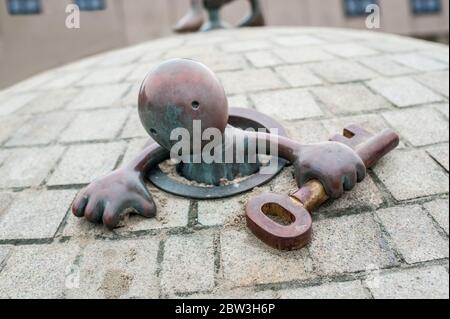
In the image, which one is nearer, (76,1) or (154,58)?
(154,58)

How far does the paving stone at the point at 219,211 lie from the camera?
1.40m

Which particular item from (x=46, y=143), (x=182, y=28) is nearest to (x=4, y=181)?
(x=46, y=143)

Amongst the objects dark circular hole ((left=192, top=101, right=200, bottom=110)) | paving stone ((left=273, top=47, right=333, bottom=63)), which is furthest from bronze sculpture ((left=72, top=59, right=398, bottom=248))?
paving stone ((left=273, top=47, right=333, bottom=63))

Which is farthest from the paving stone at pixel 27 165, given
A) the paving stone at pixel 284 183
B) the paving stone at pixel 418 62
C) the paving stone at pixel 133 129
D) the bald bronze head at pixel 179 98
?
the paving stone at pixel 418 62

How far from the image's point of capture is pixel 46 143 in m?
2.03

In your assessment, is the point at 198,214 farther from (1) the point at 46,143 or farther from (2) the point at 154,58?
(2) the point at 154,58

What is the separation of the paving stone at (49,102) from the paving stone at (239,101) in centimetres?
103

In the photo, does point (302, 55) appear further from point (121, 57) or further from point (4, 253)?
point (4, 253)

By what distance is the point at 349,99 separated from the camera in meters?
2.09

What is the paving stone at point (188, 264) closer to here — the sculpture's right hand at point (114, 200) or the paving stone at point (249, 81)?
the sculpture's right hand at point (114, 200)

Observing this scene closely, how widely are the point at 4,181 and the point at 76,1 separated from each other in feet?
28.5

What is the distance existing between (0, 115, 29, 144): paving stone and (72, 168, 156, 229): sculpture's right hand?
103 centimetres

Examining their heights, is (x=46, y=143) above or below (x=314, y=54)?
below

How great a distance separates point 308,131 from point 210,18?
8.75 feet
